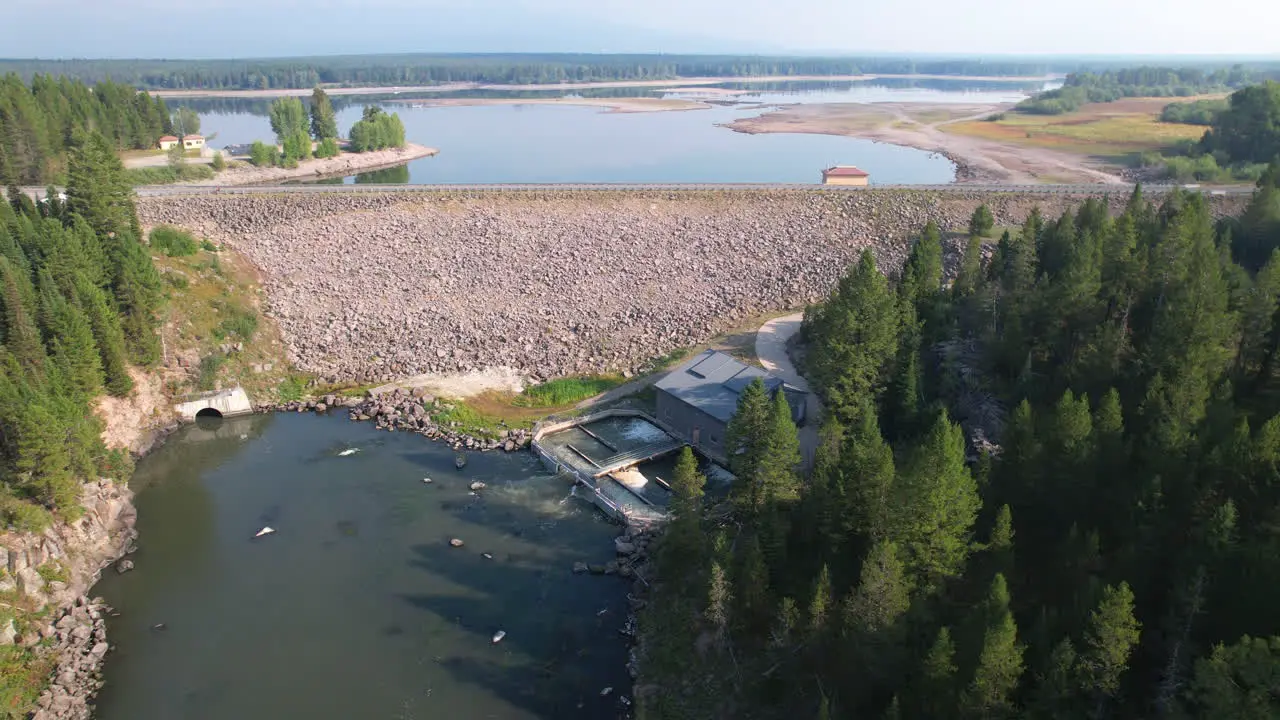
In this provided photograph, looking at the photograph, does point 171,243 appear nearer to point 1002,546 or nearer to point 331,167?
point 1002,546

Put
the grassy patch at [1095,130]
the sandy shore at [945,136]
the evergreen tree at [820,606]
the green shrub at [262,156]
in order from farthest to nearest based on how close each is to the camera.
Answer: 1. the grassy patch at [1095,130]
2. the green shrub at [262,156]
3. the sandy shore at [945,136]
4. the evergreen tree at [820,606]

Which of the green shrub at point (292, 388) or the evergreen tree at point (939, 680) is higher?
the evergreen tree at point (939, 680)

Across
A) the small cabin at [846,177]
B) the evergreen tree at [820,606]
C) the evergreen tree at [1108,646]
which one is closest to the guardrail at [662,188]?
the small cabin at [846,177]

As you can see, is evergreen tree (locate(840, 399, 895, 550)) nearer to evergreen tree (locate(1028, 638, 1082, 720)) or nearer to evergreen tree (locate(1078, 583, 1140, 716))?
evergreen tree (locate(1028, 638, 1082, 720))

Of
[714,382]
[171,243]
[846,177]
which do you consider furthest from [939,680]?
[846,177]

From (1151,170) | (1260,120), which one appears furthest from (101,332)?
(1260,120)

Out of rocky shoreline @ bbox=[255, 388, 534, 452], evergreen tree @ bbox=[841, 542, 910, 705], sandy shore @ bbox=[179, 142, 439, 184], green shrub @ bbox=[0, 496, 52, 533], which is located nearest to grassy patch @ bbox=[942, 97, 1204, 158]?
sandy shore @ bbox=[179, 142, 439, 184]

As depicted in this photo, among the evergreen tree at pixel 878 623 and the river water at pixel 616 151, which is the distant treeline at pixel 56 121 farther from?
the evergreen tree at pixel 878 623
